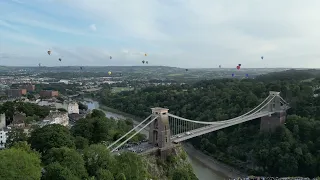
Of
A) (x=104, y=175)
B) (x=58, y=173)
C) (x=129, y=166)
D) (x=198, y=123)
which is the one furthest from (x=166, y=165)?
(x=198, y=123)

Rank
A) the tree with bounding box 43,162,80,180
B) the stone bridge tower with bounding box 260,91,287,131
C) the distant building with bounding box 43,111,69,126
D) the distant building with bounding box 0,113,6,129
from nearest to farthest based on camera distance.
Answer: the tree with bounding box 43,162,80,180 < the distant building with bounding box 0,113,6,129 < the distant building with bounding box 43,111,69,126 < the stone bridge tower with bounding box 260,91,287,131

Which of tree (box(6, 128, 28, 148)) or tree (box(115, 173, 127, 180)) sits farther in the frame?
tree (box(6, 128, 28, 148))

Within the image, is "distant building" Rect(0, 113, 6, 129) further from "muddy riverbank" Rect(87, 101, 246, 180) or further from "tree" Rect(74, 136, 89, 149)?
"muddy riverbank" Rect(87, 101, 246, 180)

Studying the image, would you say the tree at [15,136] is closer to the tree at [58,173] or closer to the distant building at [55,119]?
the distant building at [55,119]

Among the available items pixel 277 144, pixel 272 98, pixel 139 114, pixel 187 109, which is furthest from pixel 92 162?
pixel 139 114

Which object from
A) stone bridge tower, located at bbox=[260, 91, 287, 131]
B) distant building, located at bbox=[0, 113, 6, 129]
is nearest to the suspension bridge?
stone bridge tower, located at bbox=[260, 91, 287, 131]

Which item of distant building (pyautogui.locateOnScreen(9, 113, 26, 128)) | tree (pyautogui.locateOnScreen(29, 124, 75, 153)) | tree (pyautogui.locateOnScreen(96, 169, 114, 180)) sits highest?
tree (pyautogui.locateOnScreen(29, 124, 75, 153))

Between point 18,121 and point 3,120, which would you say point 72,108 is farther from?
point 18,121
